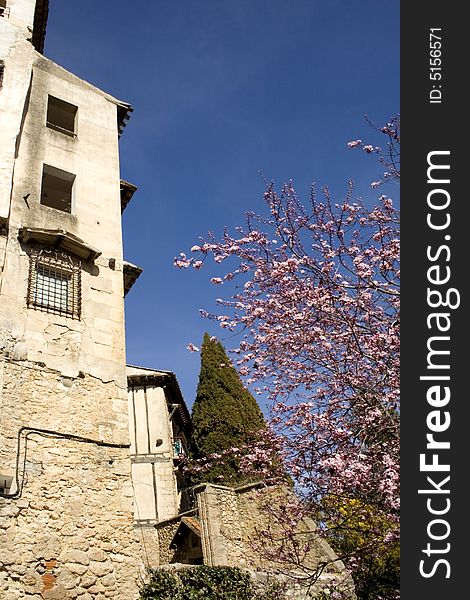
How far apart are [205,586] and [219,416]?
1042cm

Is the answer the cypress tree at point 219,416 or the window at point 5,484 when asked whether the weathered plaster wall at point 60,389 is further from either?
the cypress tree at point 219,416

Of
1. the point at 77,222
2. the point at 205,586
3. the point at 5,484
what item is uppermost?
the point at 77,222

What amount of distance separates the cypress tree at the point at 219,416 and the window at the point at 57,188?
30.5 feet

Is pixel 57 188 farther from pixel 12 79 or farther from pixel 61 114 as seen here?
pixel 12 79

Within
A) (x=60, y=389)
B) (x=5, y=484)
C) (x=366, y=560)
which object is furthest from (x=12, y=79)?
(x=366, y=560)

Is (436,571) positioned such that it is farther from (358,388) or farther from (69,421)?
(69,421)

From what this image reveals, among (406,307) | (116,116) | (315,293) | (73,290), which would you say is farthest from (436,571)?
(116,116)

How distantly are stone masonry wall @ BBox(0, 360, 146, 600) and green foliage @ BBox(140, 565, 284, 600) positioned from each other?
0.65 m

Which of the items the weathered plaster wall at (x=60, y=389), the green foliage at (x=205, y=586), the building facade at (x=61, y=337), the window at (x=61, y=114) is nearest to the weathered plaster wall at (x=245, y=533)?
the green foliage at (x=205, y=586)

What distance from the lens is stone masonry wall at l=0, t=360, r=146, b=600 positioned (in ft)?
28.6

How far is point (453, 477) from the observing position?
15.1 ft

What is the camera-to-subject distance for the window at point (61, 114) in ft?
45.8

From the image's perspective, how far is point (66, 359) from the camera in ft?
34.4

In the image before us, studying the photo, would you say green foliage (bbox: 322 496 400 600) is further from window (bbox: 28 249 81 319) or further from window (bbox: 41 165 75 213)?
window (bbox: 41 165 75 213)
